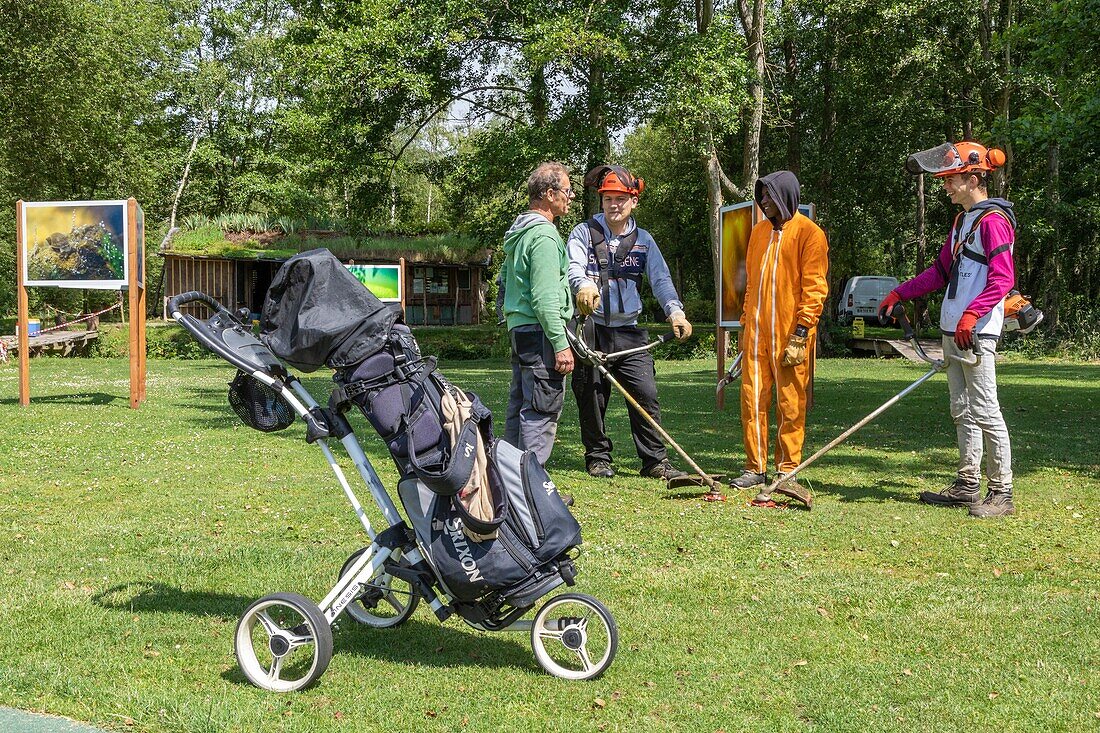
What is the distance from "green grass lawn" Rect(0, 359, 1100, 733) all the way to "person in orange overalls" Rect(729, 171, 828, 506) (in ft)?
1.83

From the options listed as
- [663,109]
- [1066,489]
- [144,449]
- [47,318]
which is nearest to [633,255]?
[1066,489]

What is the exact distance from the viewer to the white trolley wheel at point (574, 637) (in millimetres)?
4078

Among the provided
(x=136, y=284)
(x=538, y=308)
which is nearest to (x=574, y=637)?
(x=538, y=308)

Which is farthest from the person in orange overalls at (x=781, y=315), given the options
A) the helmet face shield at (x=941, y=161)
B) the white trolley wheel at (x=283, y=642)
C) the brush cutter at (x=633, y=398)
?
the white trolley wheel at (x=283, y=642)

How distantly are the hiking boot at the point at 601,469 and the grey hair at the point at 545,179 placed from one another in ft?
9.65

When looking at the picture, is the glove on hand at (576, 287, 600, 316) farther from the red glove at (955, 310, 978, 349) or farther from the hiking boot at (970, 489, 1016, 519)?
the hiking boot at (970, 489, 1016, 519)

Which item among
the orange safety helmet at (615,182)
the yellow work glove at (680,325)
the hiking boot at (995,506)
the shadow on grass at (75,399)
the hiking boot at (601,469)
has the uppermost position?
the orange safety helmet at (615,182)

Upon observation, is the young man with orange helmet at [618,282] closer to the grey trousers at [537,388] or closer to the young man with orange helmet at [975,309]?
the grey trousers at [537,388]

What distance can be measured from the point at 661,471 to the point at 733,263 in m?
5.82

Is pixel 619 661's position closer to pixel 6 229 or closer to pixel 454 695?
pixel 454 695

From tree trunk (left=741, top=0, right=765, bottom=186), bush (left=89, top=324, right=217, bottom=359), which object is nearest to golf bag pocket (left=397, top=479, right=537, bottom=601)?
tree trunk (left=741, top=0, right=765, bottom=186)

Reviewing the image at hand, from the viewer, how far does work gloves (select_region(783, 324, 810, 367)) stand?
732cm

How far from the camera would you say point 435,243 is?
38.2 m

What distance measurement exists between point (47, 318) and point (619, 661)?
1512 inches
